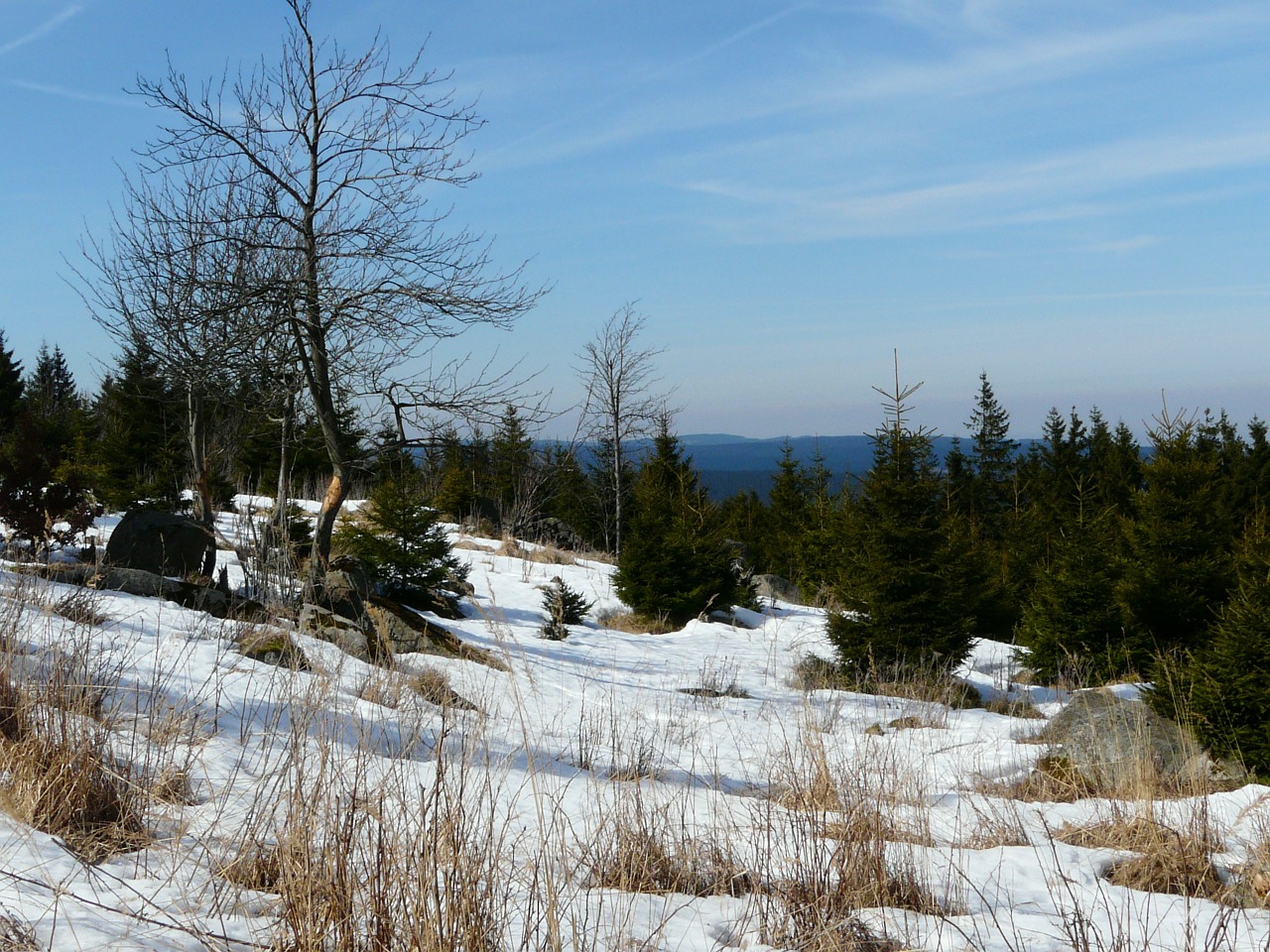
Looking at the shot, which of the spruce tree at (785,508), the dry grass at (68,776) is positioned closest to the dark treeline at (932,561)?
the dry grass at (68,776)

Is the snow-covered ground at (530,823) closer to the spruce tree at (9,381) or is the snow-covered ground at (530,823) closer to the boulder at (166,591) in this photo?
the boulder at (166,591)

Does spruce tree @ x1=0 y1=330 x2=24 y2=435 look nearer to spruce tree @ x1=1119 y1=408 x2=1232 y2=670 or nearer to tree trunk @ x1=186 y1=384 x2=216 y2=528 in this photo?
tree trunk @ x1=186 y1=384 x2=216 y2=528

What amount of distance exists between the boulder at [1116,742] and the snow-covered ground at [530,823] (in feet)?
1.01

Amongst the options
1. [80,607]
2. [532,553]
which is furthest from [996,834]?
[532,553]

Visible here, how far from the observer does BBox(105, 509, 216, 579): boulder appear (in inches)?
413

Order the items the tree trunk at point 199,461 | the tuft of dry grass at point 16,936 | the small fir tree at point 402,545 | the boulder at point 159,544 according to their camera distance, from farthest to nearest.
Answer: the tree trunk at point 199,461 → the small fir tree at point 402,545 → the boulder at point 159,544 → the tuft of dry grass at point 16,936

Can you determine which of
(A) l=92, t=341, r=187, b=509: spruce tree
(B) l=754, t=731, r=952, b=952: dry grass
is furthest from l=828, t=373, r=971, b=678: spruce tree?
(A) l=92, t=341, r=187, b=509: spruce tree

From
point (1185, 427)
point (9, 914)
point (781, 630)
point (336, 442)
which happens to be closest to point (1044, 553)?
point (1185, 427)

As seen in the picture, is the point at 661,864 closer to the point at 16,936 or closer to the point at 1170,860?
the point at 16,936

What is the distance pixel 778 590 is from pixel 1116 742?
13056mm

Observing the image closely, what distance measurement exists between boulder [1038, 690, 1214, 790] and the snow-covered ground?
1.01 ft

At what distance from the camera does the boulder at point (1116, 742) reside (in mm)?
5020

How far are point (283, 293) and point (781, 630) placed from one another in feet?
26.9

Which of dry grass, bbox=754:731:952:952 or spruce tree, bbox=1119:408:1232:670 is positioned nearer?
dry grass, bbox=754:731:952:952
